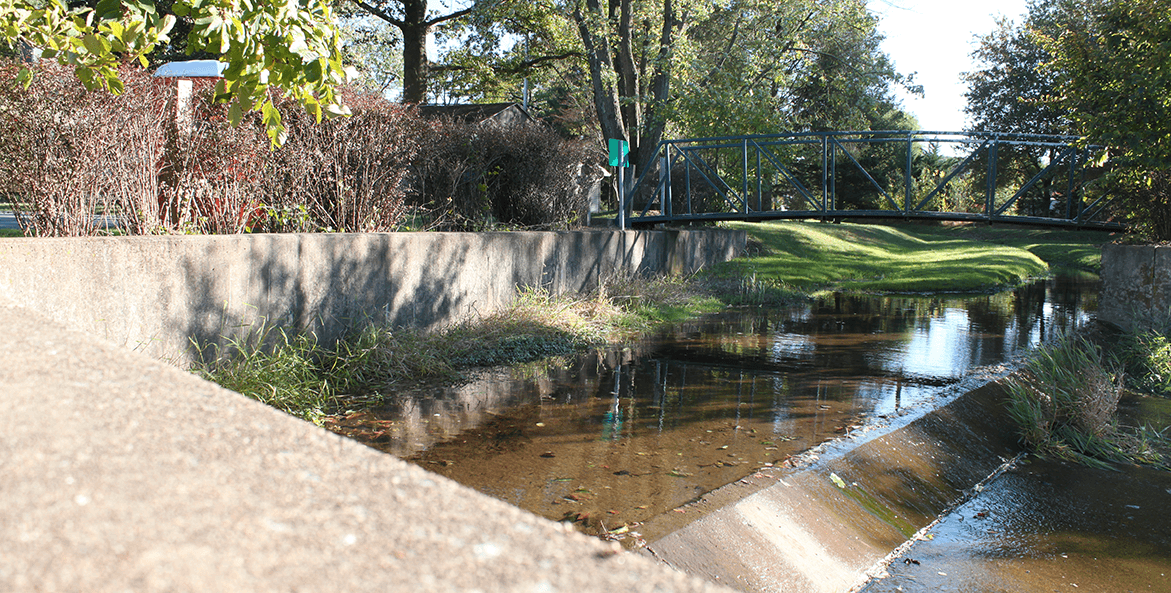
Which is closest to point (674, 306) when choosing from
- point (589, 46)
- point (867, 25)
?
point (589, 46)

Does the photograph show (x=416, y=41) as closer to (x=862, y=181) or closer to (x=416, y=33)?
(x=416, y=33)

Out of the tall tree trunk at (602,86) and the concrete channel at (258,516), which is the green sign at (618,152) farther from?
the concrete channel at (258,516)

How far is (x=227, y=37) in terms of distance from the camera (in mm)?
4105

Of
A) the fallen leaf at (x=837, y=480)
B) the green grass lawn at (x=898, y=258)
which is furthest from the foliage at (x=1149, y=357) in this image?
the green grass lawn at (x=898, y=258)

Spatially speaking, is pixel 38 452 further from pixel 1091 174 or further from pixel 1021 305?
pixel 1091 174

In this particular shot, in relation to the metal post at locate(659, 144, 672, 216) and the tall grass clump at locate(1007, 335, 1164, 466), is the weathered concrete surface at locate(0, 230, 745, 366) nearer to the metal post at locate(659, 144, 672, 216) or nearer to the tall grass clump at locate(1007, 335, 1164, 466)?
the metal post at locate(659, 144, 672, 216)

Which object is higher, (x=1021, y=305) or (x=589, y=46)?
(x=589, y=46)

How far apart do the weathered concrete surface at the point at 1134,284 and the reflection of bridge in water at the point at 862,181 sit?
77.7 inches

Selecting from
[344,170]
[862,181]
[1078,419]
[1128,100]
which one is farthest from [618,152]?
[862,181]

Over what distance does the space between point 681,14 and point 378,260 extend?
1426 cm

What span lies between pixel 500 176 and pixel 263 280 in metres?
4.62

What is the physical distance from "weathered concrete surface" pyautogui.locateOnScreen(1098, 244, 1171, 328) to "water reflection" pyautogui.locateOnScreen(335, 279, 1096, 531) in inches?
39.5

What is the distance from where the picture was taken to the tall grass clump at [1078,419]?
593 centimetres

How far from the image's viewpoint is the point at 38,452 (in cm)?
157
